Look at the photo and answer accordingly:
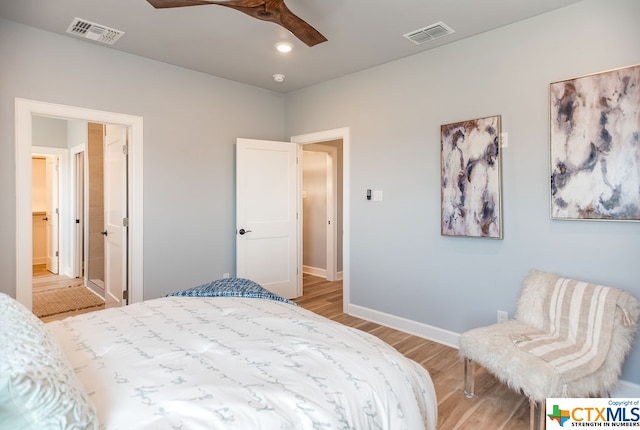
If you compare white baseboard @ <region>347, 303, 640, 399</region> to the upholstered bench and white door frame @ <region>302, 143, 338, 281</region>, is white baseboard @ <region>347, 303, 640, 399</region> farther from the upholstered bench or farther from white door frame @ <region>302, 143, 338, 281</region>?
white door frame @ <region>302, 143, 338, 281</region>

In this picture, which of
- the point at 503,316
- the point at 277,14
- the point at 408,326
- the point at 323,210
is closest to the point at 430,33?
the point at 277,14

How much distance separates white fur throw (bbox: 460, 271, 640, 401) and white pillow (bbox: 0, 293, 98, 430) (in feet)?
6.44

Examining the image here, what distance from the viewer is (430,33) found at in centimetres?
299

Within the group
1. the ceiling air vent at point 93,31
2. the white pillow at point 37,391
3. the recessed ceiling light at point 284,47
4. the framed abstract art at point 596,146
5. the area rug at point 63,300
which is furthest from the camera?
the area rug at point 63,300

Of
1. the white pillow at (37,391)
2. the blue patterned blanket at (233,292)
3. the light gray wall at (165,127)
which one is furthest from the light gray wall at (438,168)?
the white pillow at (37,391)

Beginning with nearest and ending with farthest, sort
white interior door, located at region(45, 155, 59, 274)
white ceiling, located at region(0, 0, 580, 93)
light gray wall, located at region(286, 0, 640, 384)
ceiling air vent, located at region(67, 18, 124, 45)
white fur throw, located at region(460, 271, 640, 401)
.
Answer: white fur throw, located at region(460, 271, 640, 401)
light gray wall, located at region(286, 0, 640, 384)
white ceiling, located at region(0, 0, 580, 93)
ceiling air vent, located at region(67, 18, 124, 45)
white interior door, located at region(45, 155, 59, 274)

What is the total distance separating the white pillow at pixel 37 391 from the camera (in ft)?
2.56

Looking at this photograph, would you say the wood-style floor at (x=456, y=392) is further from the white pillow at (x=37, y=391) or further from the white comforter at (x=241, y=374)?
the white pillow at (x=37, y=391)

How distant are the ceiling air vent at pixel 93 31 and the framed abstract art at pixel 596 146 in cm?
346

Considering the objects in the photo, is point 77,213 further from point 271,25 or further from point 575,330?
point 575,330

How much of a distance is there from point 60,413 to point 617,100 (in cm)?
316

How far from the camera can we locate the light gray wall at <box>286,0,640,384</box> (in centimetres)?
244

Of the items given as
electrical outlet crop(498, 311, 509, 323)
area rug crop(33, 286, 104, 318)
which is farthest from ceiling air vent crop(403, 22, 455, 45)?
area rug crop(33, 286, 104, 318)

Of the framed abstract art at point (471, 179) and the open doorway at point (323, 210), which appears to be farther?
the open doorway at point (323, 210)
